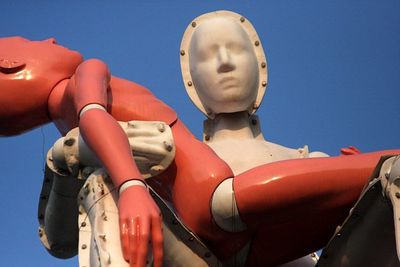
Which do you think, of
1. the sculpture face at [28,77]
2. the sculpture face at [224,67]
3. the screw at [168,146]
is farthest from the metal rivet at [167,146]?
the sculpture face at [28,77]

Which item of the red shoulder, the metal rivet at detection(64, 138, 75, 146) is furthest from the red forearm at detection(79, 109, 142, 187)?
the red shoulder

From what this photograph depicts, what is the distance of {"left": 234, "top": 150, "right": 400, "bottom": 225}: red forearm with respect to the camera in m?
3.27

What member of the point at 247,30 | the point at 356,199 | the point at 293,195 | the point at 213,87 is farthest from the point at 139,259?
the point at 247,30

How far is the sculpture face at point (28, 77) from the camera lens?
3941 mm

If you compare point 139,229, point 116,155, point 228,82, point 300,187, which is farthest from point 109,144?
point 228,82

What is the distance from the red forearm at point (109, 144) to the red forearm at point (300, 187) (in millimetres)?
514

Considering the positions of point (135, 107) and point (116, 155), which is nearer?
point (116, 155)

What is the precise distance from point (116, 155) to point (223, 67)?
102cm

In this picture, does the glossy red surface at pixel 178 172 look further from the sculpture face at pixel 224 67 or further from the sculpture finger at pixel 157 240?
the sculpture face at pixel 224 67

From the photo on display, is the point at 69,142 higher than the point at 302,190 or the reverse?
higher

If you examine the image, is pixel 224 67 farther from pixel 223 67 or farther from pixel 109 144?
pixel 109 144

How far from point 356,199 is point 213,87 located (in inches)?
43.8

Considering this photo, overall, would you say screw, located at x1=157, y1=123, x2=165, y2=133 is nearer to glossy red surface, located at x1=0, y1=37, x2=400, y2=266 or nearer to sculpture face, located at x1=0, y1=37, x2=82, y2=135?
glossy red surface, located at x1=0, y1=37, x2=400, y2=266

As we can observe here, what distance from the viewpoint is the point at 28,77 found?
395 cm
